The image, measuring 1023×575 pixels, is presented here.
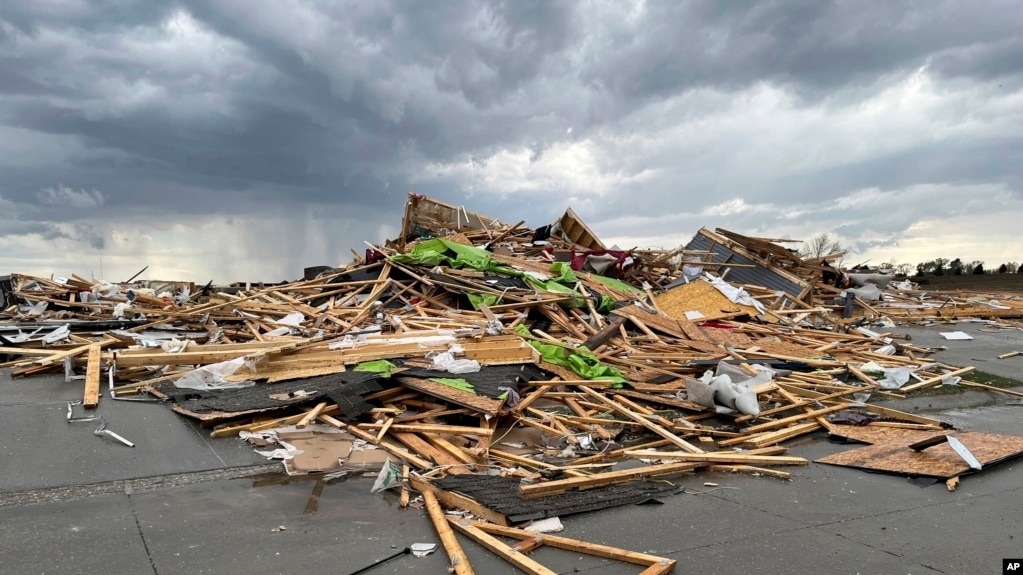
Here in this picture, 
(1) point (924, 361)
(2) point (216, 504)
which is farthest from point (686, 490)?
(1) point (924, 361)

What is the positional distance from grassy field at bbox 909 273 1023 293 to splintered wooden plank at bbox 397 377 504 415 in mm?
27860

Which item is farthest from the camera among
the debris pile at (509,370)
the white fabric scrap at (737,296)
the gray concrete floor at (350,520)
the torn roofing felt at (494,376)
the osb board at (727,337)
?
the white fabric scrap at (737,296)

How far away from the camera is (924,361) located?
1071 centimetres

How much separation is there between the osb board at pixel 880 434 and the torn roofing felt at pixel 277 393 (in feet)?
16.8

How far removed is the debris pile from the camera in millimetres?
5414

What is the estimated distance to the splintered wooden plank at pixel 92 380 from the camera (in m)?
6.39

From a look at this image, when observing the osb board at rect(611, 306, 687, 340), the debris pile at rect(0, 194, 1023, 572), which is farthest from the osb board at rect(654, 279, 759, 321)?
the osb board at rect(611, 306, 687, 340)

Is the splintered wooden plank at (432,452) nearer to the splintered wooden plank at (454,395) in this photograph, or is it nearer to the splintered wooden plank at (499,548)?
the splintered wooden plank at (454,395)

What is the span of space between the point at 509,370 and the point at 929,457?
4.43 m

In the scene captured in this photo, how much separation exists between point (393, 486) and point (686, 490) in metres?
2.35

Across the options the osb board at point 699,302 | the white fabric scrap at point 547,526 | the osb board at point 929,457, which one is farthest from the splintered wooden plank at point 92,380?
the osb board at point 699,302

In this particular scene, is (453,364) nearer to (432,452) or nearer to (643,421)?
(432,452)

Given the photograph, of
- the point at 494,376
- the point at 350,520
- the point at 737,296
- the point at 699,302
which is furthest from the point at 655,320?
the point at 350,520

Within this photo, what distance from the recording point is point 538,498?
175 inches
